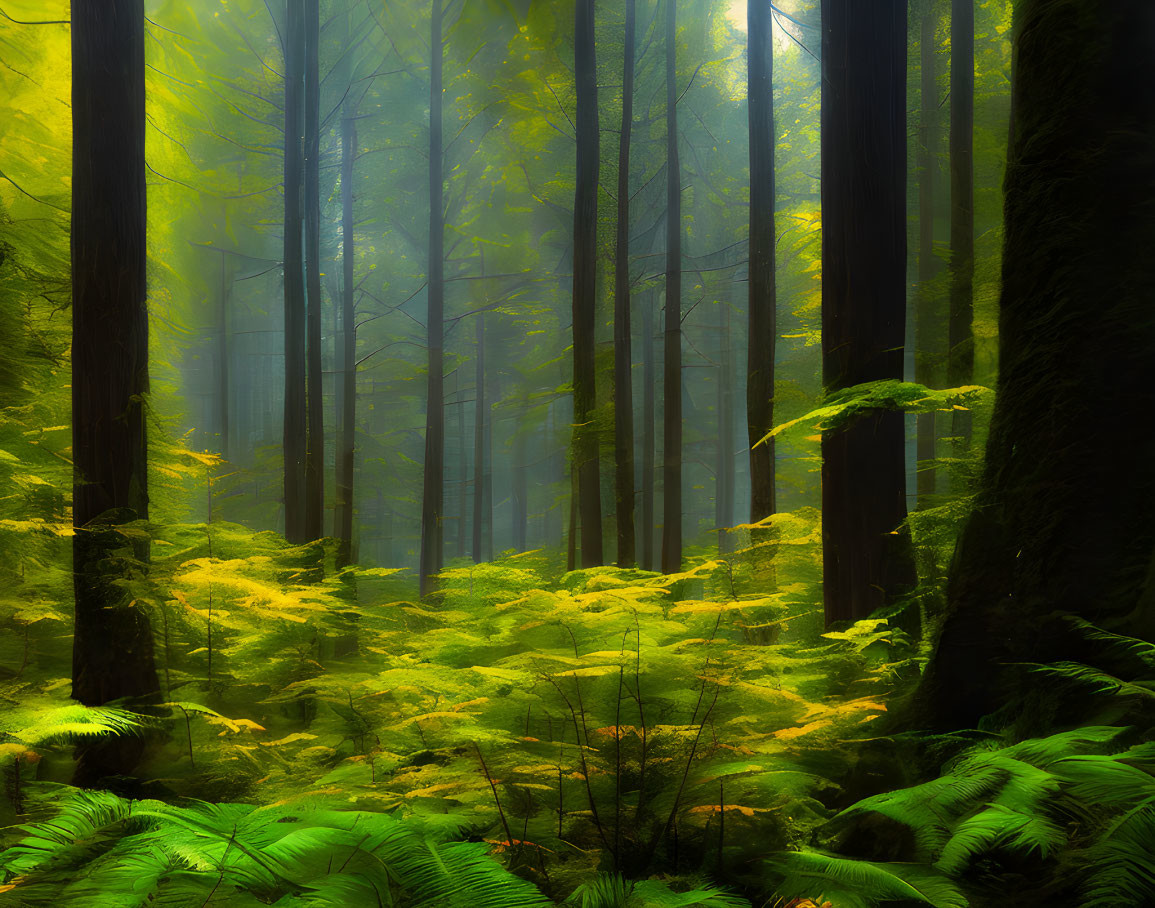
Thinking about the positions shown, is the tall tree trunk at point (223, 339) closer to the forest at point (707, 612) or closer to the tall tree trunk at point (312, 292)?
the tall tree trunk at point (312, 292)

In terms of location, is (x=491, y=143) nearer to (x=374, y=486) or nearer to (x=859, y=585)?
(x=374, y=486)

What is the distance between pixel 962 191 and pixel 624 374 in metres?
5.02

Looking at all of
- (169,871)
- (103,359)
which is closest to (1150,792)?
(169,871)

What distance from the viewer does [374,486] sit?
22.5m

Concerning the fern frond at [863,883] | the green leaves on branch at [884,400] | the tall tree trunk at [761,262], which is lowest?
Answer: the fern frond at [863,883]

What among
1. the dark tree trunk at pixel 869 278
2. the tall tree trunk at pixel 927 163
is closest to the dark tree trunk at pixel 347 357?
the tall tree trunk at pixel 927 163

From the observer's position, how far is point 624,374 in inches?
414

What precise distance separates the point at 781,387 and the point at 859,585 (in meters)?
5.76

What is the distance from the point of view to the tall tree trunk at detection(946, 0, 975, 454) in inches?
325

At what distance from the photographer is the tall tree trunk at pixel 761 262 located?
927cm

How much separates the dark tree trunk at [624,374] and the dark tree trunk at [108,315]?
6676 millimetres

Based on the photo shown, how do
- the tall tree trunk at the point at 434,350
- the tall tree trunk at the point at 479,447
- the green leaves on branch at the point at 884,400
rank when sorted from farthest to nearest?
1. the tall tree trunk at the point at 479,447
2. the tall tree trunk at the point at 434,350
3. the green leaves on branch at the point at 884,400

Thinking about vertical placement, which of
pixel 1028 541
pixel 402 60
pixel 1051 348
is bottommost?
pixel 1028 541

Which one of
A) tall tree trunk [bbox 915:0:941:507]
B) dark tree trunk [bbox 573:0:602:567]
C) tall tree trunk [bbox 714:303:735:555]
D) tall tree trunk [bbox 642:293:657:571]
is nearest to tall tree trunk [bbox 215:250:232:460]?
tall tree trunk [bbox 642:293:657:571]
